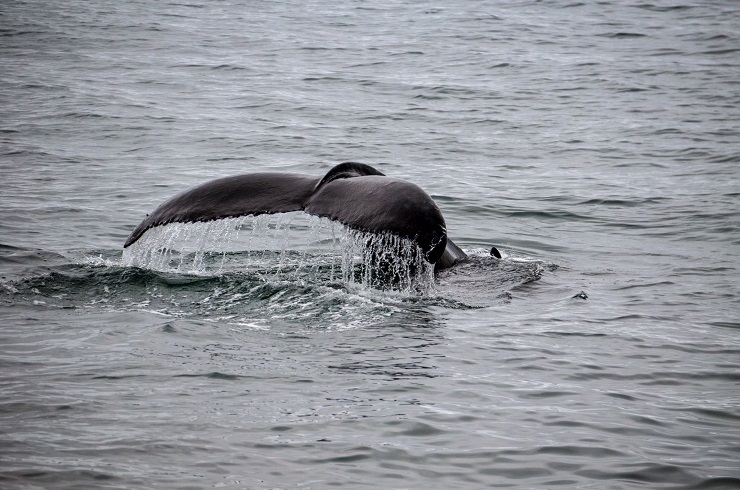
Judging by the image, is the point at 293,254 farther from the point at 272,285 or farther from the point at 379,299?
the point at 379,299

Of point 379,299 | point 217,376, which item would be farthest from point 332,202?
point 379,299

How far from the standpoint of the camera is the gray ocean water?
4719 millimetres

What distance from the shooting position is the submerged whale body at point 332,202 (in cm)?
499

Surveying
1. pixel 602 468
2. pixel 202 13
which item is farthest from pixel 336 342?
pixel 202 13

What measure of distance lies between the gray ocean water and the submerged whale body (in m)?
0.80

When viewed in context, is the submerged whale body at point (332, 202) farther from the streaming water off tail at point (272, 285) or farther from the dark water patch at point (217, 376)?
the dark water patch at point (217, 376)

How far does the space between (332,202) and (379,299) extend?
4.41 feet

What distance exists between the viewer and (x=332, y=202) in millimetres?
5602

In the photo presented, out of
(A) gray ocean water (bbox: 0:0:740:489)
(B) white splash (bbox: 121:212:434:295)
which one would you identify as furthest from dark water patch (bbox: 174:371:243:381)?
(B) white splash (bbox: 121:212:434:295)

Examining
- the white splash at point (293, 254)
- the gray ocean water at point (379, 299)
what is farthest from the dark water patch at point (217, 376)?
the white splash at point (293, 254)

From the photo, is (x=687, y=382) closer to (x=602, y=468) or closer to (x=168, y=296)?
(x=602, y=468)

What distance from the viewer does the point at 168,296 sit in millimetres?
7074

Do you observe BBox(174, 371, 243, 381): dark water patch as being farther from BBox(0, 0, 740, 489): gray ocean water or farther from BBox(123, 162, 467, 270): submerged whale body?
BBox(123, 162, 467, 270): submerged whale body

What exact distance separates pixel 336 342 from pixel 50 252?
135 inches
